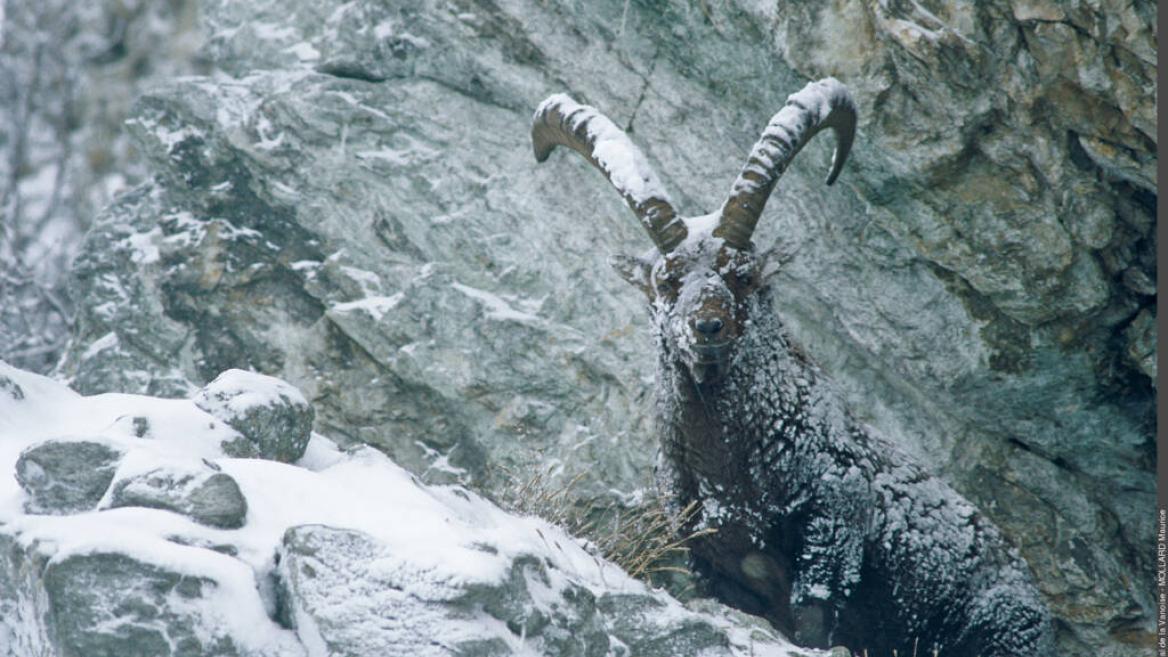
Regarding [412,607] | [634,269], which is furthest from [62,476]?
[634,269]

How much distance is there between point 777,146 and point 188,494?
3.84m

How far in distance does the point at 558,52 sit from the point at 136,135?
319 cm

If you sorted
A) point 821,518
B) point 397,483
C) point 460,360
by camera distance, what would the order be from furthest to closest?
point 460,360
point 821,518
point 397,483

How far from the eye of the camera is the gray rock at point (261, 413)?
589 cm

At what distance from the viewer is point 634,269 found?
294 inches

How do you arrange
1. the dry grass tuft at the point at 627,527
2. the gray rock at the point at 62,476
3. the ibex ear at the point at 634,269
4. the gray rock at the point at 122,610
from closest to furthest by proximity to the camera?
the gray rock at the point at 122,610
the gray rock at the point at 62,476
the dry grass tuft at the point at 627,527
the ibex ear at the point at 634,269

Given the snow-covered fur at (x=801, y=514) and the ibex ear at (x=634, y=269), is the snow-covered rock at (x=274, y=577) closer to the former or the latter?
the snow-covered fur at (x=801, y=514)

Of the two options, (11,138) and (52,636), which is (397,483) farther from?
(11,138)

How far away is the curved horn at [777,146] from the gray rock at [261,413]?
8.20 feet

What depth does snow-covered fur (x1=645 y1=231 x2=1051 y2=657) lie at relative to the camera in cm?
687

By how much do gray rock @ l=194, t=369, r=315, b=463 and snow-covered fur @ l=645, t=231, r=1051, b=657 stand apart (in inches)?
80.6

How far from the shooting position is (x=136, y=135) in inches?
373

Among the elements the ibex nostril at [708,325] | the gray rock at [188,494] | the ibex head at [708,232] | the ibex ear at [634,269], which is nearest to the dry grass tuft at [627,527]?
the ibex head at [708,232]

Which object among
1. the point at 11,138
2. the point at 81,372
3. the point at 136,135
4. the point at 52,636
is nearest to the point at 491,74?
the point at 136,135
